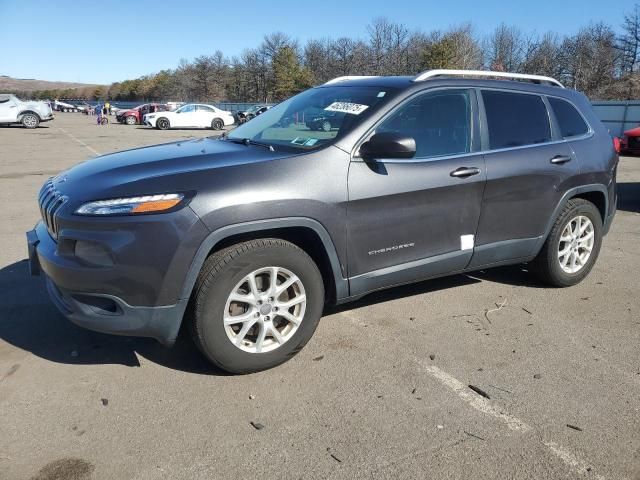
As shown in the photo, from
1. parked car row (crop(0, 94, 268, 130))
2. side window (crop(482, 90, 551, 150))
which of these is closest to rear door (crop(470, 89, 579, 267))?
side window (crop(482, 90, 551, 150))

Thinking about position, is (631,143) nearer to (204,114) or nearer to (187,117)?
(204,114)

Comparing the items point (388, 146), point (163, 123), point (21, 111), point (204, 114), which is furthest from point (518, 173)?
point (21, 111)

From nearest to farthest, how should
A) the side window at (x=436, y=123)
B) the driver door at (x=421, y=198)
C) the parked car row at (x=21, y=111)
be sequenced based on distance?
the driver door at (x=421, y=198), the side window at (x=436, y=123), the parked car row at (x=21, y=111)

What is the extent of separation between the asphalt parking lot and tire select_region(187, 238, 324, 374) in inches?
6.5

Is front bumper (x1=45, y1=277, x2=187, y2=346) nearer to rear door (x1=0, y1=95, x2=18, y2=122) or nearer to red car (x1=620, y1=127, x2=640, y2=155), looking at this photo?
red car (x1=620, y1=127, x2=640, y2=155)

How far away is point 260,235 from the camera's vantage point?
3.28 metres

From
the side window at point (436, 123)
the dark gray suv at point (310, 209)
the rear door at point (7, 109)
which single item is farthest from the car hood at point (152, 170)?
the rear door at point (7, 109)

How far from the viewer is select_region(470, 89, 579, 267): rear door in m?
4.12

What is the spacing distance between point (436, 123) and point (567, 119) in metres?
1.51

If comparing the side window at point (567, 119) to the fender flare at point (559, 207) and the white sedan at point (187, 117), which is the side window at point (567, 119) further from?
the white sedan at point (187, 117)

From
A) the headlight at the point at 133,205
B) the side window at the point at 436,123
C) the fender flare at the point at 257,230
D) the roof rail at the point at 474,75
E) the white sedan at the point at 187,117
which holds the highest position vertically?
the white sedan at the point at 187,117

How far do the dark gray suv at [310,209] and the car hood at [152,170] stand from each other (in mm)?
14

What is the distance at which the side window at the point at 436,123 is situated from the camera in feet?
12.4

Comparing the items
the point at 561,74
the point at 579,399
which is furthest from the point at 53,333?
the point at 561,74
